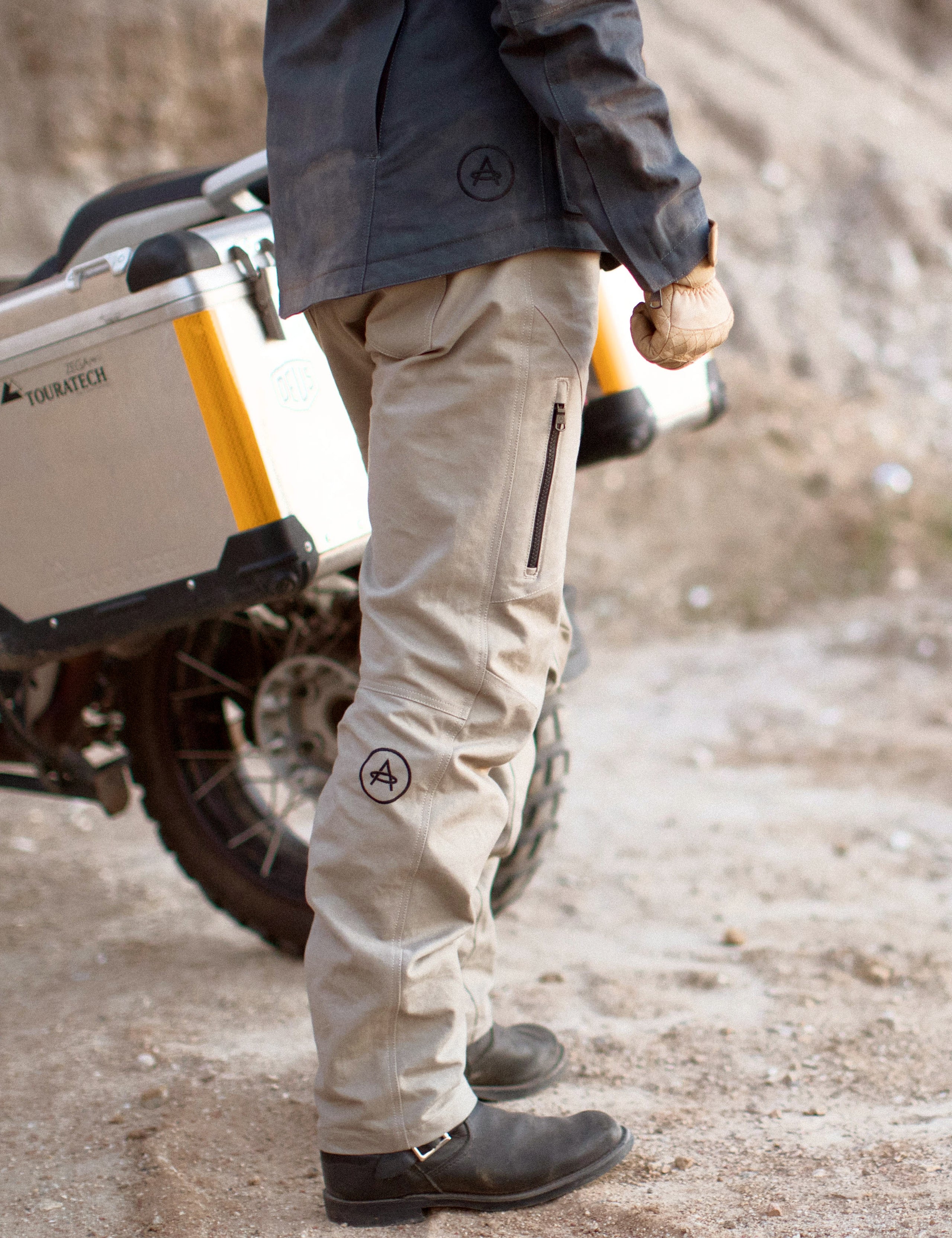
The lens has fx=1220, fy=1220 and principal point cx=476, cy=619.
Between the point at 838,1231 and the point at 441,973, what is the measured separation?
22.3 inches

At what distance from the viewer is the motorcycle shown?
1.75 m

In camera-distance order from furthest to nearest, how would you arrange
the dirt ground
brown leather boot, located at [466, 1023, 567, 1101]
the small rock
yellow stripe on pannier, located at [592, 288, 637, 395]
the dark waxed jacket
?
the small rock
yellow stripe on pannier, located at [592, 288, 637, 395]
brown leather boot, located at [466, 1023, 567, 1101]
the dirt ground
the dark waxed jacket

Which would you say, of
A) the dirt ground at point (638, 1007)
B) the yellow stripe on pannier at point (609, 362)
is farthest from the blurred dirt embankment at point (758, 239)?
the yellow stripe on pannier at point (609, 362)

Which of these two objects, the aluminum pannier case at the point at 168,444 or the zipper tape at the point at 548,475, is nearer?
the zipper tape at the point at 548,475

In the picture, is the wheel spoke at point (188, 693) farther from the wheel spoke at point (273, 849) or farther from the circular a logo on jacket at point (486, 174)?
the circular a logo on jacket at point (486, 174)

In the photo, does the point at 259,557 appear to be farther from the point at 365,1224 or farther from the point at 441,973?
the point at 365,1224

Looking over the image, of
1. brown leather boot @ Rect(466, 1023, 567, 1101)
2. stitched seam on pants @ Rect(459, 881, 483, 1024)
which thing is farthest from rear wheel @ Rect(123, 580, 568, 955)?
stitched seam on pants @ Rect(459, 881, 483, 1024)

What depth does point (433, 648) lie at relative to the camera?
1.47 m

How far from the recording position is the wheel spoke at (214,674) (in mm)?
2316

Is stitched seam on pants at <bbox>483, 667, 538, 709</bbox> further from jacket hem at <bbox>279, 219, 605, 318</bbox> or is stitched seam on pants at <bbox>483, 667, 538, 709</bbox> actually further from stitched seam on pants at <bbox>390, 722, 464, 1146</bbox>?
jacket hem at <bbox>279, 219, 605, 318</bbox>

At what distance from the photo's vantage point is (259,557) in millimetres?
1746

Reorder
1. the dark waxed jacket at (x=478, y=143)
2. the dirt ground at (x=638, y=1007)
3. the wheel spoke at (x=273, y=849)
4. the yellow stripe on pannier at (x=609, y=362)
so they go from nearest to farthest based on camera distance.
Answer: the dark waxed jacket at (x=478, y=143)
the dirt ground at (x=638, y=1007)
the yellow stripe on pannier at (x=609, y=362)
the wheel spoke at (x=273, y=849)

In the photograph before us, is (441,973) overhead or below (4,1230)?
overhead

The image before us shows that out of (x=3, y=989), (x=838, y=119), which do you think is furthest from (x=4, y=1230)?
(x=838, y=119)
